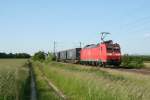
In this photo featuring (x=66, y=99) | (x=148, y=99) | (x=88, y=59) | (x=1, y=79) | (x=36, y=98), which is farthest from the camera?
(x=88, y=59)

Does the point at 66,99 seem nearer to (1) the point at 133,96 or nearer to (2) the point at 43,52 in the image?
(1) the point at 133,96

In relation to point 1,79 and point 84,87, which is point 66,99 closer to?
point 84,87

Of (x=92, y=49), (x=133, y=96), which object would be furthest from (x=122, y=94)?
(x=92, y=49)

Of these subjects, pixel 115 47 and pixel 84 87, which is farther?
pixel 115 47

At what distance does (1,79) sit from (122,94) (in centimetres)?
666

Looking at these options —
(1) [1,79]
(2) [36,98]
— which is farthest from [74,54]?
(1) [1,79]

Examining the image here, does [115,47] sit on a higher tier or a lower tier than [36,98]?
higher

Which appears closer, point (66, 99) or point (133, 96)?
point (133, 96)

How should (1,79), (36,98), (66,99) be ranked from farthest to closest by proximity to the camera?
(36,98) < (66,99) < (1,79)

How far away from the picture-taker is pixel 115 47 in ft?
178

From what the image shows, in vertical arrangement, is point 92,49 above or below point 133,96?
above

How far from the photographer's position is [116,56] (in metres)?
53.1

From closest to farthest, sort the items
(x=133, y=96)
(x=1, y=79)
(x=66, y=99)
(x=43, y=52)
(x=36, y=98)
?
(x=133, y=96) → (x=1, y=79) → (x=66, y=99) → (x=36, y=98) → (x=43, y=52)

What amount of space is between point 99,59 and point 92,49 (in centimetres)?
A: 565
